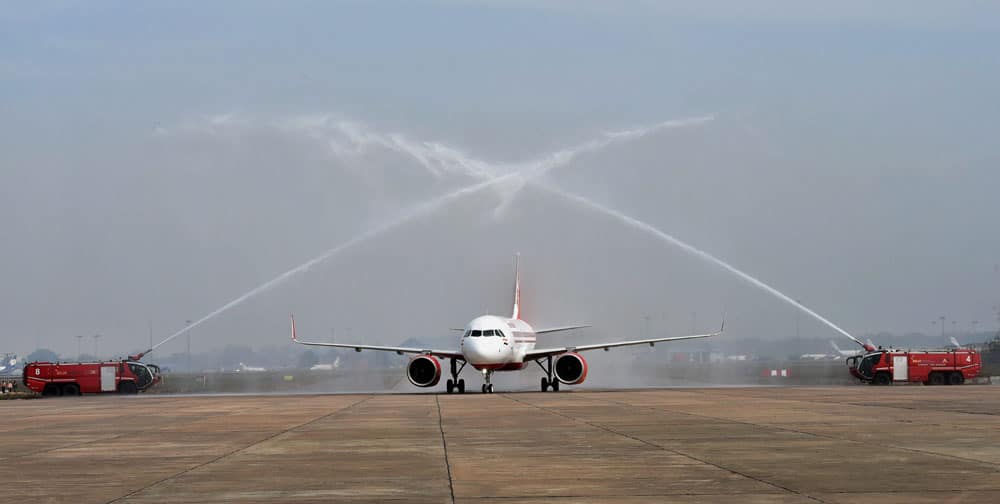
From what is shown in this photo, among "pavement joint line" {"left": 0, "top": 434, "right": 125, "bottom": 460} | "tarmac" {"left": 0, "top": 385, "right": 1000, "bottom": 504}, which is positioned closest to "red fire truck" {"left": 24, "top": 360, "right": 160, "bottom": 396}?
"tarmac" {"left": 0, "top": 385, "right": 1000, "bottom": 504}

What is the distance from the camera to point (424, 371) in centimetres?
5722

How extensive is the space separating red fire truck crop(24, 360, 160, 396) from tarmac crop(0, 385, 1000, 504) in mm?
31712

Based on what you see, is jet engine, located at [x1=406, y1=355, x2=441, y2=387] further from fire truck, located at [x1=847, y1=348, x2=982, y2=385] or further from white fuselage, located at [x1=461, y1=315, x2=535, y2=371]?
fire truck, located at [x1=847, y1=348, x2=982, y2=385]

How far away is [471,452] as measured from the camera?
69.1ft

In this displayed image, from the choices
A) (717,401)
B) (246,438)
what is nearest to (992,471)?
(246,438)

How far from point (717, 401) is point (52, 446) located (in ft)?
79.8

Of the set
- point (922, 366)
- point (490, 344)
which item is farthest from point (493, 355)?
point (922, 366)

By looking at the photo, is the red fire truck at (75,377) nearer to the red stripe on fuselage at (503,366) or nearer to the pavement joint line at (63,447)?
the red stripe on fuselage at (503,366)

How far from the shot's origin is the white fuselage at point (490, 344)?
181 ft

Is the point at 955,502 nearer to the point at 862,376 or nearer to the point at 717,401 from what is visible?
the point at 717,401

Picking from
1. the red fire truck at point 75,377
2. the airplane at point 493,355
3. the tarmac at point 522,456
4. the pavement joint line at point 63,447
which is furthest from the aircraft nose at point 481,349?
the pavement joint line at point 63,447

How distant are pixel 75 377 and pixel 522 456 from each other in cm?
5313

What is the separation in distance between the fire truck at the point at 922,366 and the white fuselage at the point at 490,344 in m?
21.1

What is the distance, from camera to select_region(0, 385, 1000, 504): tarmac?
14.9 metres
